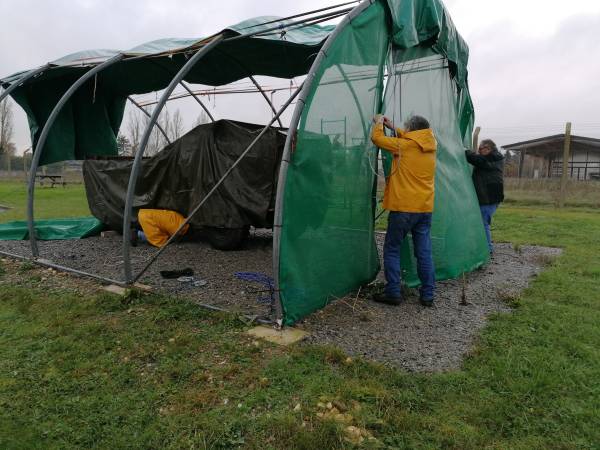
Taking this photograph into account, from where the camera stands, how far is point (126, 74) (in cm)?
781

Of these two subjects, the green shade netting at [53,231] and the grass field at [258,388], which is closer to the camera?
the grass field at [258,388]

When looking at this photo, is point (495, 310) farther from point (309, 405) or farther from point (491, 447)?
point (309, 405)

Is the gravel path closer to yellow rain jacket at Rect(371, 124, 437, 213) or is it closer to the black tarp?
the black tarp

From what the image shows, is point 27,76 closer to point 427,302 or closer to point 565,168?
point 427,302

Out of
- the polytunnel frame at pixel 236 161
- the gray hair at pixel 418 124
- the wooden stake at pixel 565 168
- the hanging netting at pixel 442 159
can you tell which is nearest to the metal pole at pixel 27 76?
the polytunnel frame at pixel 236 161

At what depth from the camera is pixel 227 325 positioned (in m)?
3.84

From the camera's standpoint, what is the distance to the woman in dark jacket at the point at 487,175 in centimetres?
631

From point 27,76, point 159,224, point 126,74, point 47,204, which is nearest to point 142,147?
point 159,224

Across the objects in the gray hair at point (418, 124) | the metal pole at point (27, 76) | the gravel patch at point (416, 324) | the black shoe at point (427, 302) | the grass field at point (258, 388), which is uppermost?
the metal pole at point (27, 76)

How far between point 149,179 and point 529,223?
8625 millimetres

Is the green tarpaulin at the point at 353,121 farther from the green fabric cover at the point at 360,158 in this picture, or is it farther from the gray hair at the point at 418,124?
the gray hair at the point at 418,124

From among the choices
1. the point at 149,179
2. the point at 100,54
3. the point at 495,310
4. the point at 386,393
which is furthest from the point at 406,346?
the point at 100,54

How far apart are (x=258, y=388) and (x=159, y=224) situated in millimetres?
4878

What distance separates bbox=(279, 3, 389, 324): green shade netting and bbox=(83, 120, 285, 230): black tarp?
7.82ft
